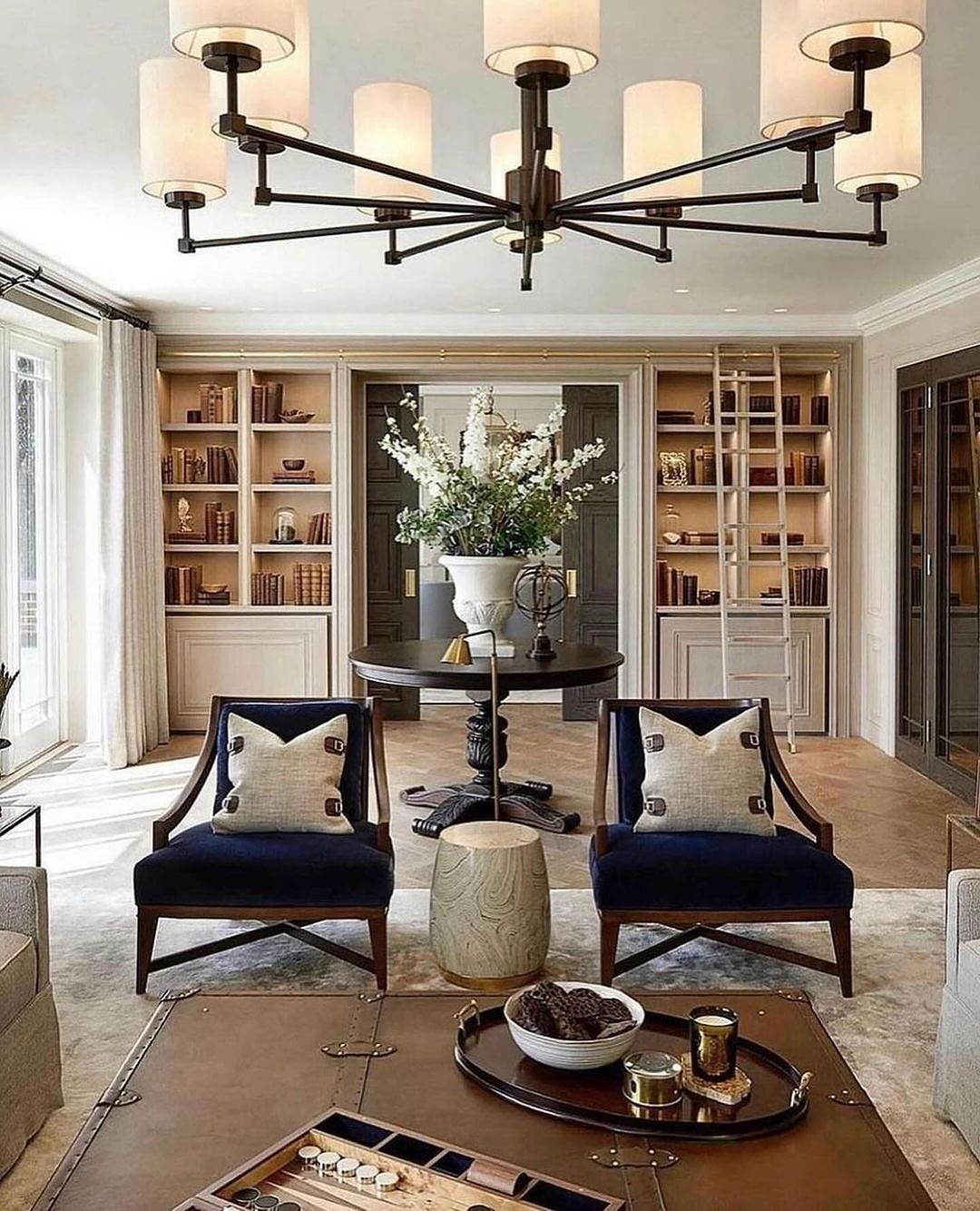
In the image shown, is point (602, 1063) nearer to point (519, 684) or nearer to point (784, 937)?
point (784, 937)

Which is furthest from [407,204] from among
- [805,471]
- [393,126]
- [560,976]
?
[805,471]

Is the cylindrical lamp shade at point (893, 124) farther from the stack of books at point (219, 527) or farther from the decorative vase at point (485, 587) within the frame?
the stack of books at point (219, 527)

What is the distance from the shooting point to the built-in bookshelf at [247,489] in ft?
27.0

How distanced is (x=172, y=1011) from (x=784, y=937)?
232cm

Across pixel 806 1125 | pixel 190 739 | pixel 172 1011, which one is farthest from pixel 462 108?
pixel 190 739

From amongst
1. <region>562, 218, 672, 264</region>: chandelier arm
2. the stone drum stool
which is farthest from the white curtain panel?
<region>562, 218, 672, 264</region>: chandelier arm

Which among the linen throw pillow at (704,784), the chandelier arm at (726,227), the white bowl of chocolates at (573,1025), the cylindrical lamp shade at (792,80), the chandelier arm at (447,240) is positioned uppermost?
the cylindrical lamp shade at (792,80)

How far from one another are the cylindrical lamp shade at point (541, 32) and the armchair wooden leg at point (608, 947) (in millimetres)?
2388

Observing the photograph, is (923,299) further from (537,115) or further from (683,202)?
(537,115)

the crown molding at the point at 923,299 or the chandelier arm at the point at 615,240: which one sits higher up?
the crown molding at the point at 923,299

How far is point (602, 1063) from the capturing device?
2338 mm

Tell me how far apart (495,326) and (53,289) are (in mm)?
2723

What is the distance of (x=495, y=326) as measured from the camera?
8.04 metres

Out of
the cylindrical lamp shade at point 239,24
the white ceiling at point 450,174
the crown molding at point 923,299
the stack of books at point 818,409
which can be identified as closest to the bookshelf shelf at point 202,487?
the white ceiling at point 450,174
